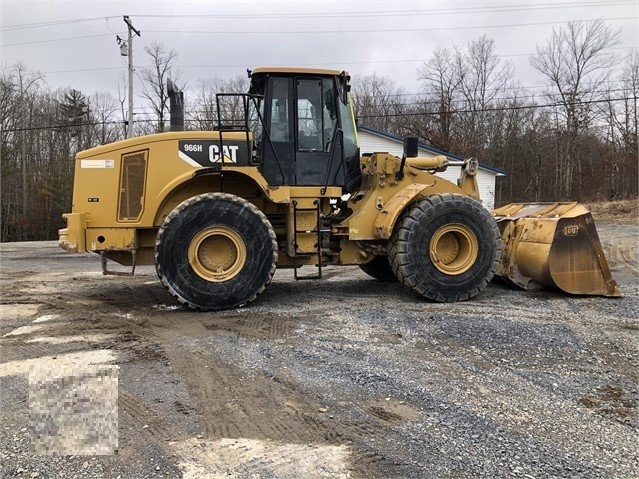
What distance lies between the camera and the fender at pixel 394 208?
665 cm

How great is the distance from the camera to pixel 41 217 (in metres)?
32.6

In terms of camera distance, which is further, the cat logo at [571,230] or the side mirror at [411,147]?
the cat logo at [571,230]

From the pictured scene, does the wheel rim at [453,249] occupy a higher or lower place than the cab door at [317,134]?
lower

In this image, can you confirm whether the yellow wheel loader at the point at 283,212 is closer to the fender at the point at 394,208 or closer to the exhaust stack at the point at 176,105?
the fender at the point at 394,208

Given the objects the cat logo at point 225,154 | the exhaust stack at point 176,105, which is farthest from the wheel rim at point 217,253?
the exhaust stack at point 176,105

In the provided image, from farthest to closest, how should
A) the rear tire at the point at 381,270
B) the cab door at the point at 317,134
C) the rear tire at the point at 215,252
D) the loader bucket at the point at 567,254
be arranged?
1. the rear tire at the point at 381,270
2. the cab door at the point at 317,134
3. the loader bucket at the point at 567,254
4. the rear tire at the point at 215,252

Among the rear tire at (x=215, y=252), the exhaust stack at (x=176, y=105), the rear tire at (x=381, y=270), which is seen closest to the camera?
the rear tire at (x=215, y=252)

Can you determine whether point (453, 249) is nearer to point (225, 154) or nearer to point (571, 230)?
point (571, 230)

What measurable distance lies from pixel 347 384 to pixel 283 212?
11.7 ft

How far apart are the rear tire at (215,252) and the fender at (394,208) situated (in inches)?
56.0

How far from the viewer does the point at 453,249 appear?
7.01 m

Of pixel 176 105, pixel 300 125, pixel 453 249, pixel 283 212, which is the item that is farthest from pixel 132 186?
pixel 453 249

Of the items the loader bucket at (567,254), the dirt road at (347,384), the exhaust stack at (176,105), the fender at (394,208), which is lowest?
the dirt road at (347,384)

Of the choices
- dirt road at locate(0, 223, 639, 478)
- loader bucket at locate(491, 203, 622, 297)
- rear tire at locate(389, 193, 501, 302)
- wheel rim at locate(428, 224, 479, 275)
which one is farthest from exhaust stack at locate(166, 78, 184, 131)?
loader bucket at locate(491, 203, 622, 297)
